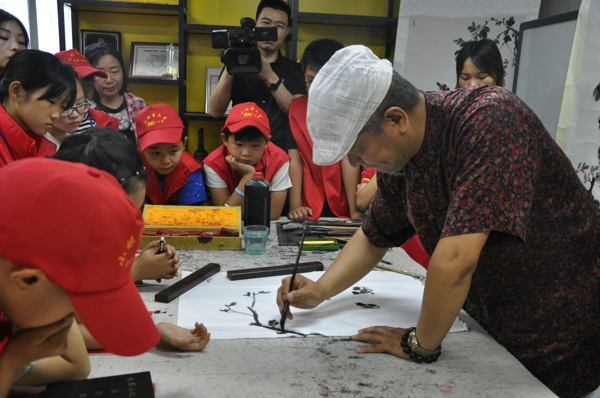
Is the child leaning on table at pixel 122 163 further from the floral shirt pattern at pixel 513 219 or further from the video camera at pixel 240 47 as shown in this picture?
the video camera at pixel 240 47

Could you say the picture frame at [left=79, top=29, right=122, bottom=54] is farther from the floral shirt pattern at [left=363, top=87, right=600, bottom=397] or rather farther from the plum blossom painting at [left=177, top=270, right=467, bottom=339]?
the floral shirt pattern at [left=363, top=87, right=600, bottom=397]

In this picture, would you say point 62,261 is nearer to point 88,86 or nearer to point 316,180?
point 316,180

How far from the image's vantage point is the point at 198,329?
1.02 metres

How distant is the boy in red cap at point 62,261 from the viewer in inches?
21.1

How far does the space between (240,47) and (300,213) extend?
0.87 meters

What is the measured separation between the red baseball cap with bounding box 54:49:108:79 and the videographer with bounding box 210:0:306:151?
1.98 feet

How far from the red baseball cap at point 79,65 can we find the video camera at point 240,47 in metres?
0.67

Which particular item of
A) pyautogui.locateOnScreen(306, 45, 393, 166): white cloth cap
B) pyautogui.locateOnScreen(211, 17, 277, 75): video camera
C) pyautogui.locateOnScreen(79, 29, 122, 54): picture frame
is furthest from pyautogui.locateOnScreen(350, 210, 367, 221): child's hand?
pyautogui.locateOnScreen(79, 29, 122, 54): picture frame

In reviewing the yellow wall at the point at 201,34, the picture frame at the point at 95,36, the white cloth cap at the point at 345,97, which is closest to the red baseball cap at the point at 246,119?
the white cloth cap at the point at 345,97

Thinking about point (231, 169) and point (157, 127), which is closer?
point (157, 127)

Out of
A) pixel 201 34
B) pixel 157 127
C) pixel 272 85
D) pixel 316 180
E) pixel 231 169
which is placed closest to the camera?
pixel 157 127

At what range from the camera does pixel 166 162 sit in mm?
1977

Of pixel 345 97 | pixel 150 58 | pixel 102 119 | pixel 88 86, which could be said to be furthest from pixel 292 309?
pixel 150 58

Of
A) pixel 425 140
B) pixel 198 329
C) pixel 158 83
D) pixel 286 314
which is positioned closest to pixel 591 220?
pixel 425 140
